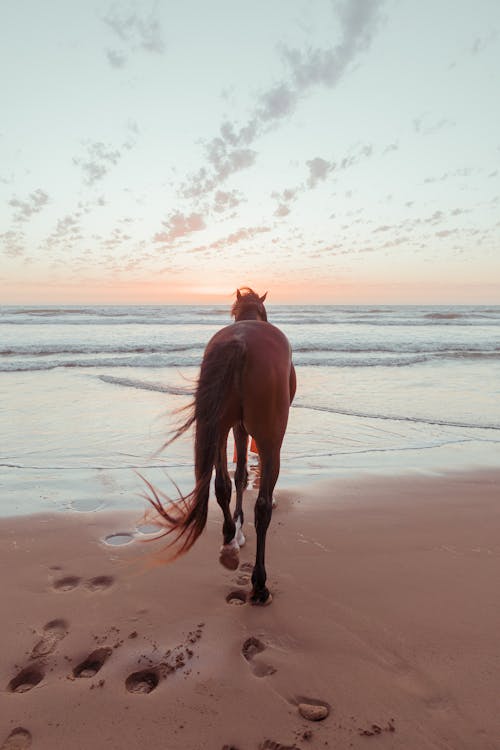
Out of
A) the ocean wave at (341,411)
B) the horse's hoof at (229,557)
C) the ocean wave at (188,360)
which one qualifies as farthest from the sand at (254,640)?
the ocean wave at (188,360)

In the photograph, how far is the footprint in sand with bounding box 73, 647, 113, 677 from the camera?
2.07m

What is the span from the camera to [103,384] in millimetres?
10359

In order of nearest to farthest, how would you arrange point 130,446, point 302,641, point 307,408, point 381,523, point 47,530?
point 302,641 → point 47,530 → point 381,523 → point 130,446 → point 307,408

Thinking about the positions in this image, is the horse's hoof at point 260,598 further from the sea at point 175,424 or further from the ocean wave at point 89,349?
the ocean wave at point 89,349

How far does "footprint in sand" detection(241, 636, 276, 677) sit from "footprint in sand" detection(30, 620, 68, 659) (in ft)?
3.29

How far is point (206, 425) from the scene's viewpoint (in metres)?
2.65

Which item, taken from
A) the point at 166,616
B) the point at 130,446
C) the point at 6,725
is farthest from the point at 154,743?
the point at 130,446

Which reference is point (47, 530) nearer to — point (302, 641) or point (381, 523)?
point (302, 641)

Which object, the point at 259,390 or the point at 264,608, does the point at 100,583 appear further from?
the point at 259,390

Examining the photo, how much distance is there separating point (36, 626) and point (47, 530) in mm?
1243

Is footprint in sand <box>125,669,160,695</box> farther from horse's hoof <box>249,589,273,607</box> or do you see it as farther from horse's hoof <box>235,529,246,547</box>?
horse's hoof <box>235,529,246,547</box>

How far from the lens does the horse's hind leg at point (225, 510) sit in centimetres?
274

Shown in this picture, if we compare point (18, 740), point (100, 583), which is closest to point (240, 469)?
point (100, 583)

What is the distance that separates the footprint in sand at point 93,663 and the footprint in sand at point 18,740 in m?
0.31
